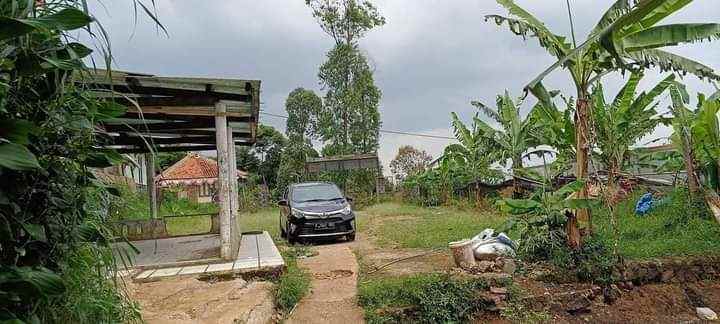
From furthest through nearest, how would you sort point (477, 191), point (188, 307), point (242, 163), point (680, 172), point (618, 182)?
point (242, 163) → point (477, 191) → point (680, 172) → point (618, 182) → point (188, 307)

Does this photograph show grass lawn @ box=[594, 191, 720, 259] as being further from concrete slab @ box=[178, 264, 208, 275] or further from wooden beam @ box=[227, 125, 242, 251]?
concrete slab @ box=[178, 264, 208, 275]

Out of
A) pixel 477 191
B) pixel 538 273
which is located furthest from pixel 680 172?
pixel 477 191

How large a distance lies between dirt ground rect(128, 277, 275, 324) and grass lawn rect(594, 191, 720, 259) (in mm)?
4989

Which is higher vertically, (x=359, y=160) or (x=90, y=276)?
(x=359, y=160)

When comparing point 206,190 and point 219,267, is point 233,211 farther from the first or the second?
point 206,190

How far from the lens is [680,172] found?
964 centimetres

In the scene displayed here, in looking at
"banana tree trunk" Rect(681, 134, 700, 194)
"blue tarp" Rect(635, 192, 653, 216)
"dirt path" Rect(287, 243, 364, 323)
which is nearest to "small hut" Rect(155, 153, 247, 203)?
"dirt path" Rect(287, 243, 364, 323)

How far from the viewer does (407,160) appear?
92.7 feet

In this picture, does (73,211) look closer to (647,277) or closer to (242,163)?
(647,277)

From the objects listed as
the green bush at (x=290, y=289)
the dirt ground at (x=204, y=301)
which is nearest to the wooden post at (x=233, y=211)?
the green bush at (x=290, y=289)

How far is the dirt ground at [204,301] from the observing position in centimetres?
Answer: 415

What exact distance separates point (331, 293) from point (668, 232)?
5849mm

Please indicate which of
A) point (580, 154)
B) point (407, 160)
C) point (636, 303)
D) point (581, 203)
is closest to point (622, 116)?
point (580, 154)

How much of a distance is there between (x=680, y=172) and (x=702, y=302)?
4.45 m
